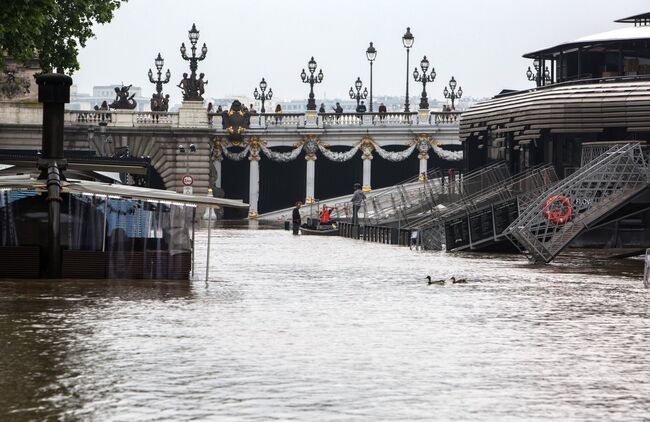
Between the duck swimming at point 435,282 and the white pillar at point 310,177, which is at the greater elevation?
the white pillar at point 310,177

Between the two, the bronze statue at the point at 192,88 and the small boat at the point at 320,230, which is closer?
the small boat at the point at 320,230

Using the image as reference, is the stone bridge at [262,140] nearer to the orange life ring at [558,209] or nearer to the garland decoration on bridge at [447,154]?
the garland decoration on bridge at [447,154]

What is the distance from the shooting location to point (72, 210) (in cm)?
3162

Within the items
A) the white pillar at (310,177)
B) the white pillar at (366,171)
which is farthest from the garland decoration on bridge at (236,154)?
the white pillar at (366,171)

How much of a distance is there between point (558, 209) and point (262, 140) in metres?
62.9

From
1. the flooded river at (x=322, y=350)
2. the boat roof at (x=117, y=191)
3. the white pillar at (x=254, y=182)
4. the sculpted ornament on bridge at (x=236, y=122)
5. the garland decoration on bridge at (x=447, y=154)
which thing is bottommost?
the flooded river at (x=322, y=350)

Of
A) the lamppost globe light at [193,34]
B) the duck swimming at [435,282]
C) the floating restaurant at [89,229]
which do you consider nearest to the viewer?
the floating restaurant at [89,229]

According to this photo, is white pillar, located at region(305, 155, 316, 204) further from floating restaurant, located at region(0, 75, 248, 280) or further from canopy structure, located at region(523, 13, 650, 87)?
floating restaurant, located at region(0, 75, 248, 280)

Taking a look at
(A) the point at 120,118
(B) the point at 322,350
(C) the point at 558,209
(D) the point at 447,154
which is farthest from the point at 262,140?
(B) the point at 322,350

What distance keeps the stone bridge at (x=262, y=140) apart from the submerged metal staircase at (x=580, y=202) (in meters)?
55.8

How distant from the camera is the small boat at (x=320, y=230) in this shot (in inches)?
2884

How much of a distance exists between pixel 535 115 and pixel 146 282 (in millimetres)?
29969

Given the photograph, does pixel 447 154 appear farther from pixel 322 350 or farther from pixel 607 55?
pixel 322 350

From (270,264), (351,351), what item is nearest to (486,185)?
(270,264)
